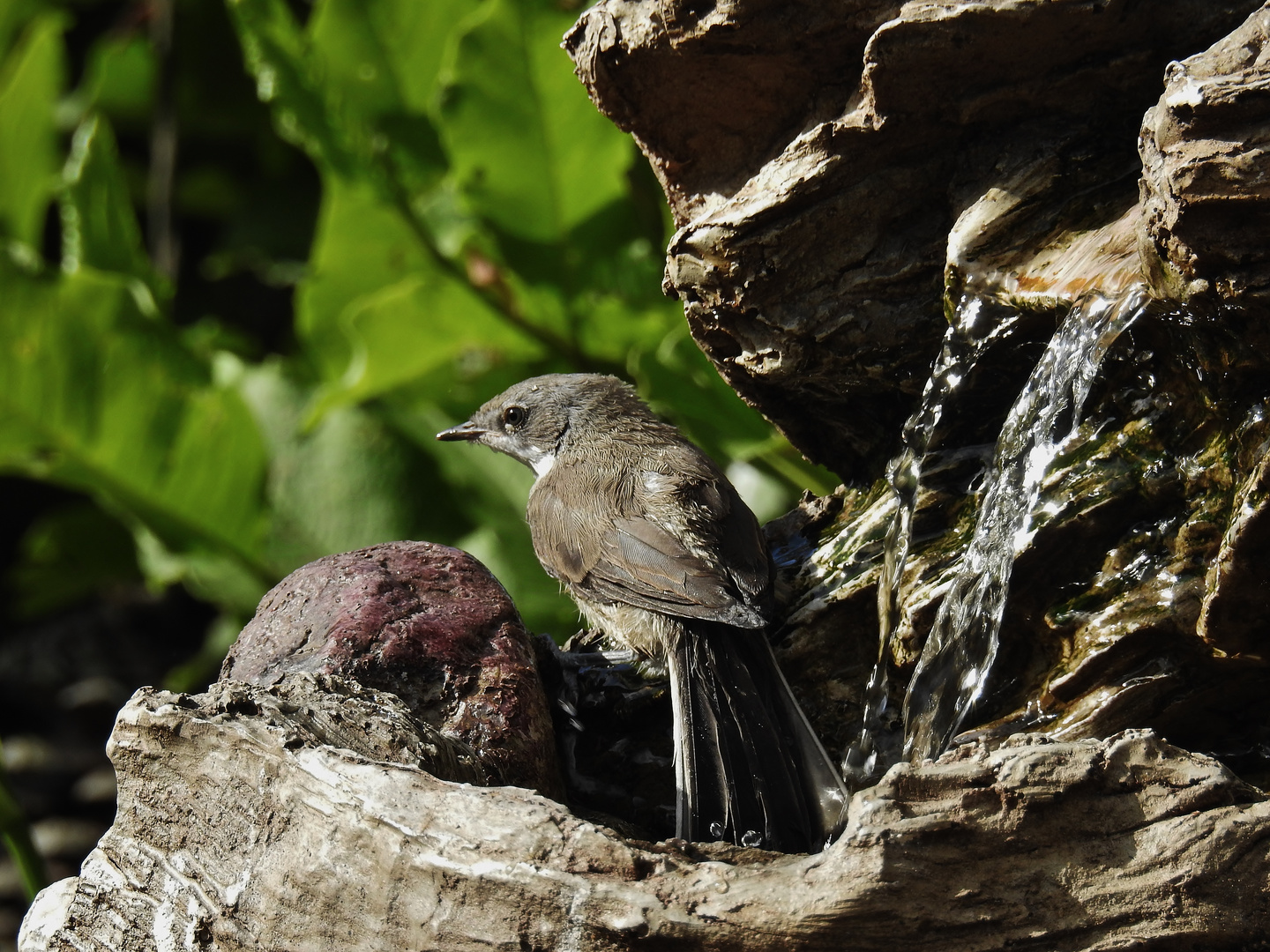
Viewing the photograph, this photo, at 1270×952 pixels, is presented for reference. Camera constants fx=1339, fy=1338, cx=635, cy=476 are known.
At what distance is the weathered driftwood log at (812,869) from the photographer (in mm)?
1954

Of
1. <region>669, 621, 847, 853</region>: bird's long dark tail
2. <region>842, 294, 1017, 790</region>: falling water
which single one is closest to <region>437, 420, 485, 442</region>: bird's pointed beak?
<region>669, 621, 847, 853</region>: bird's long dark tail

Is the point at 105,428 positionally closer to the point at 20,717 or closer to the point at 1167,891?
the point at 20,717

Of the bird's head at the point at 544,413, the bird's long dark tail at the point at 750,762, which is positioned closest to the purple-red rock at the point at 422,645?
the bird's long dark tail at the point at 750,762

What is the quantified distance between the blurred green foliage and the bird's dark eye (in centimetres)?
41

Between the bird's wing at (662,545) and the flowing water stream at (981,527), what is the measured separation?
1.32ft

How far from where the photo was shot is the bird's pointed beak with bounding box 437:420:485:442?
466cm

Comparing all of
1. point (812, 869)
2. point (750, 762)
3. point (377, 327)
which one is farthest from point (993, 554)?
point (377, 327)

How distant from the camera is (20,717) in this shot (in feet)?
23.2

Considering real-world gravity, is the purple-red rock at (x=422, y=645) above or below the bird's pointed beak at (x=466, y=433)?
below

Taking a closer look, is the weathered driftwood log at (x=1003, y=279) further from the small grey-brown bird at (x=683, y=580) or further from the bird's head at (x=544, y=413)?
the bird's head at (x=544, y=413)

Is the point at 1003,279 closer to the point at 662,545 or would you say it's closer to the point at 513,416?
the point at 662,545

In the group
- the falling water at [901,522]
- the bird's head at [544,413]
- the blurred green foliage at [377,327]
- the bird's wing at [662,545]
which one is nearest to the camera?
the falling water at [901,522]

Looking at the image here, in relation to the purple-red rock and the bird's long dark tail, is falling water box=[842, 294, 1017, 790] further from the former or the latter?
the purple-red rock

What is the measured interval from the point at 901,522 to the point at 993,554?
1.09 feet
